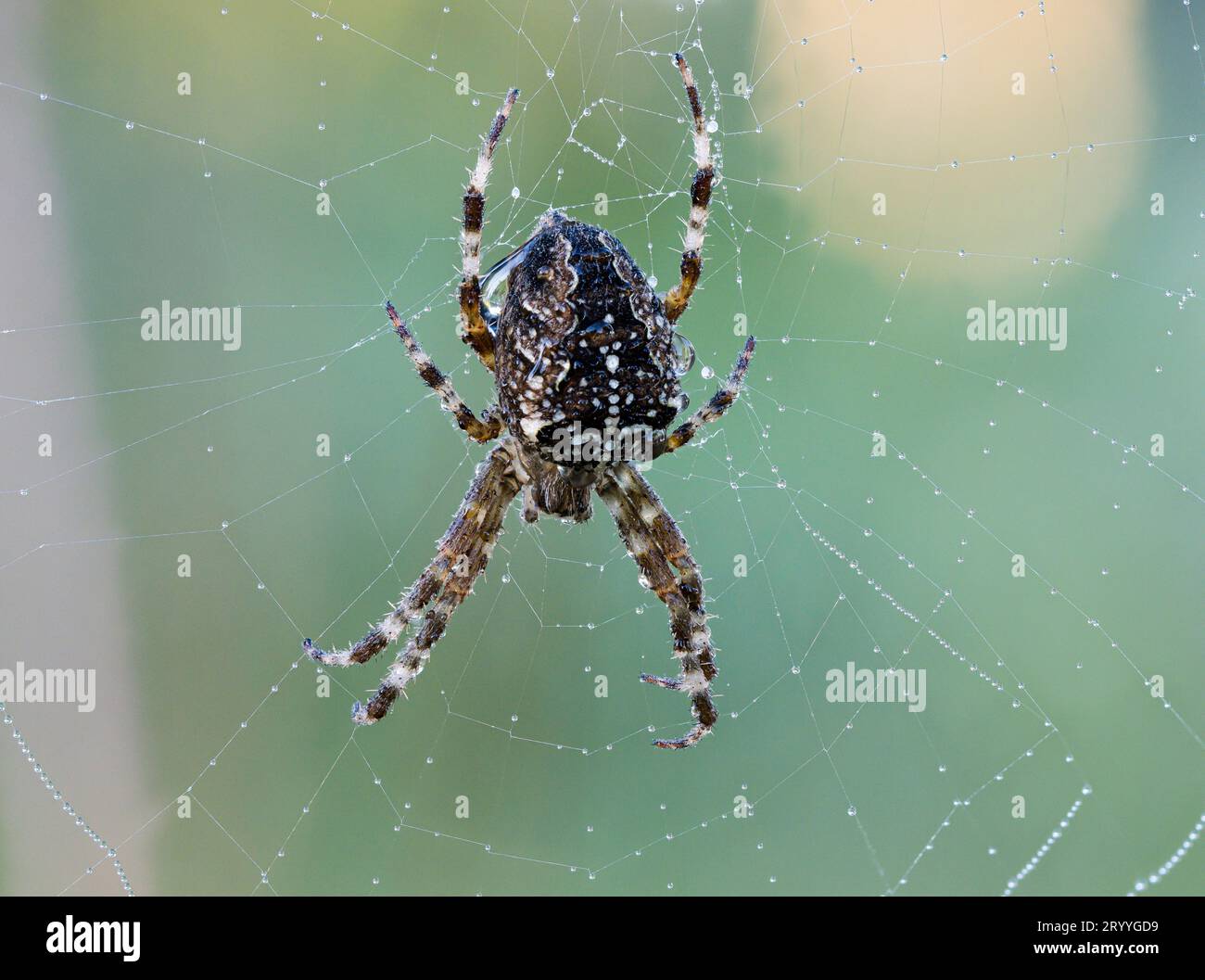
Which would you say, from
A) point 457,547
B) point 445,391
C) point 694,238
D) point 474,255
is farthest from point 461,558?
point 694,238

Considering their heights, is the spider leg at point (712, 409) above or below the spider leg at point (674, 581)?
above

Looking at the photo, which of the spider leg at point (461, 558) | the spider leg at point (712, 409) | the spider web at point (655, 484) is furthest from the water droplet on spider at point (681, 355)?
the spider web at point (655, 484)

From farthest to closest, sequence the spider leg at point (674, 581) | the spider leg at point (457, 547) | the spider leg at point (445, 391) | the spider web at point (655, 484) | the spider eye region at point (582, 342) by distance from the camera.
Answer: the spider web at point (655, 484) → the spider leg at point (674, 581) → the spider leg at point (457, 547) → the spider leg at point (445, 391) → the spider eye region at point (582, 342)

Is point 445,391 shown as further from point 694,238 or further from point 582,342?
point 694,238

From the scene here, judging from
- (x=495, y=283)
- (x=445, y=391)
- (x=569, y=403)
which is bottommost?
(x=569, y=403)

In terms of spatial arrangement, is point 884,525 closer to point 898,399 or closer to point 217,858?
point 898,399

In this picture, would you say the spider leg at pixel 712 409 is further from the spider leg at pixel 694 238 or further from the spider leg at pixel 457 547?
the spider leg at pixel 457 547
